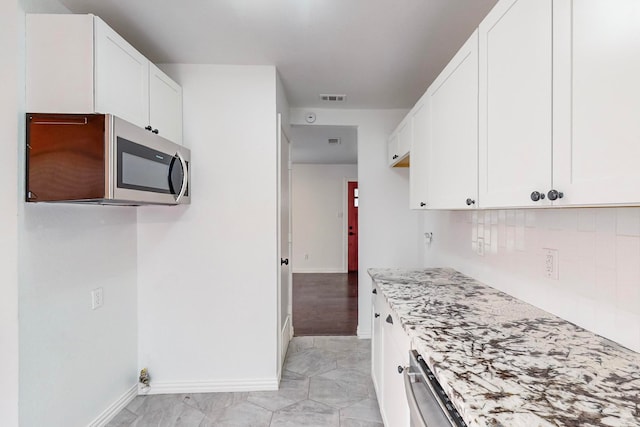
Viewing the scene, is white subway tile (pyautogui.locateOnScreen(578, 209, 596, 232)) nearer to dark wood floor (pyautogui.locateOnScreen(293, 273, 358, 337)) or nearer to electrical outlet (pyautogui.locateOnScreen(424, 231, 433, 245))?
electrical outlet (pyautogui.locateOnScreen(424, 231, 433, 245))

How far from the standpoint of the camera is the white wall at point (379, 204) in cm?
345

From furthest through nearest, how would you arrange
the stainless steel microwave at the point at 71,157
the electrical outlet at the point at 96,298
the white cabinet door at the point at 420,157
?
the white cabinet door at the point at 420,157 → the electrical outlet at the point at 96,298 → the stainless steel microwave at the point at 71,157

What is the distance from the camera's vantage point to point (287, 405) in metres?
2.26

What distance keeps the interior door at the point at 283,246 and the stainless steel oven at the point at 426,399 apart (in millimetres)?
1513

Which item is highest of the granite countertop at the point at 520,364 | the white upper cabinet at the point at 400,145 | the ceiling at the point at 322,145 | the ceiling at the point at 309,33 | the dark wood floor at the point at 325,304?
the ceiling at the point at 309,33

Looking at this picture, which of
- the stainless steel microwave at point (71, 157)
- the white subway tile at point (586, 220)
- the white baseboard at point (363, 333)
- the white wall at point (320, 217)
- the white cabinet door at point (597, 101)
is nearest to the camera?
the white cabinet door at point (597, 101)

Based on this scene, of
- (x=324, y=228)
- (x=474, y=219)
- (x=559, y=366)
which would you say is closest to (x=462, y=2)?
(x=474, y=219)

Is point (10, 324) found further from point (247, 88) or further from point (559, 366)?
point (559, 366)

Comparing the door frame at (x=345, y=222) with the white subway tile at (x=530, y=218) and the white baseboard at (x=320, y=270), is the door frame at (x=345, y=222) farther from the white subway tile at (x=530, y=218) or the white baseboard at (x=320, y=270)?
the white subway tile at (x=530, y=218)

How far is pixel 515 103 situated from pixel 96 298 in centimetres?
239

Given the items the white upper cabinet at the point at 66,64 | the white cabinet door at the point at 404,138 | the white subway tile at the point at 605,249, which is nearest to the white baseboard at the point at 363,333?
the white cabinet door at the point at 404,138

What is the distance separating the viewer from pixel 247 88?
8.04 ft

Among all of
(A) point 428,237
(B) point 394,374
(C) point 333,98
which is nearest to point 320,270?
(A) point 428,237

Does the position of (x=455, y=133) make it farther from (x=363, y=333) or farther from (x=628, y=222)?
(x=363, y=333)
